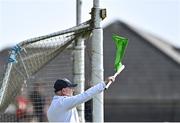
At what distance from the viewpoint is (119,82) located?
28422 mm

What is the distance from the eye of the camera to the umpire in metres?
10.0

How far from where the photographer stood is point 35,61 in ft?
41.2

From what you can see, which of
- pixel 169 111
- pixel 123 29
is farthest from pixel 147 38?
pixel 169 111

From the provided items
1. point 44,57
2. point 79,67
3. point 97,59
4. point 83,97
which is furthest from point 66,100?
point 79,67

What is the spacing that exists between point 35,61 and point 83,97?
8.79 feet

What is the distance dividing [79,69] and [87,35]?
87cm

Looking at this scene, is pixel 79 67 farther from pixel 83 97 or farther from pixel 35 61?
pixel 83 97

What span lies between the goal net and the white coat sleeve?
5.53 feet

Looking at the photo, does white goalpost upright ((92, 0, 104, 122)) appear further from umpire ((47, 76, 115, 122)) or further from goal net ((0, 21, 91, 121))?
umpire ((47, 76, 115, 122))

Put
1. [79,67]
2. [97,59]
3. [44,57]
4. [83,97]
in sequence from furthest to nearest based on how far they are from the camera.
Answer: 1. [79,67]
2. [44,57]
3. [97,59]
4. [83,97]

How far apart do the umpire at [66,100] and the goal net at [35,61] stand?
1477 millimetres

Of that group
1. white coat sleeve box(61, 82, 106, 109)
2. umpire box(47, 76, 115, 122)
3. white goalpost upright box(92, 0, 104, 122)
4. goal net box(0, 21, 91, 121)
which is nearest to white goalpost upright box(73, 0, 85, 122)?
goal net box(0, 21, 91, 121)

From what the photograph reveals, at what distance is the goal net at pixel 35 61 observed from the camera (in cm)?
1207

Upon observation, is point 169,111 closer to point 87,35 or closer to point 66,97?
point 87,35
